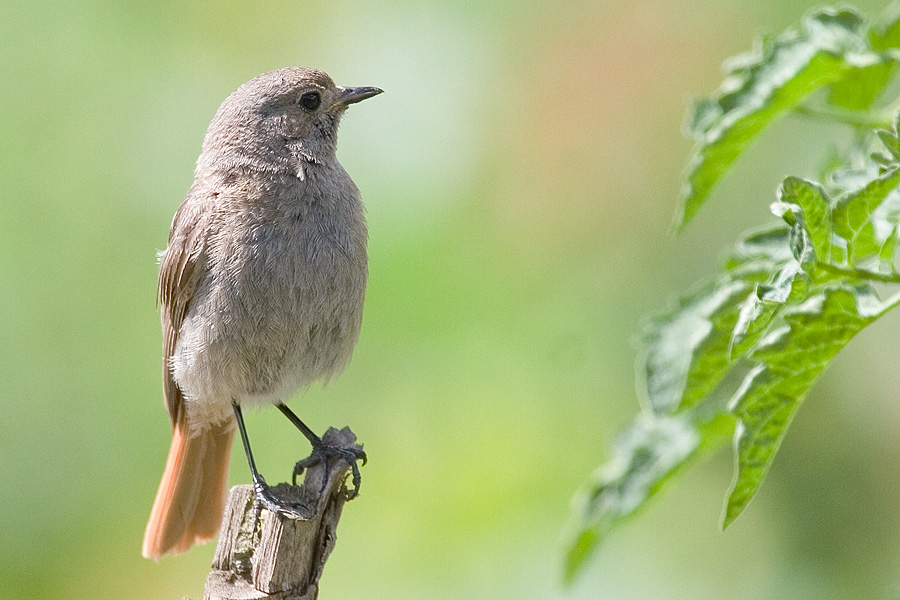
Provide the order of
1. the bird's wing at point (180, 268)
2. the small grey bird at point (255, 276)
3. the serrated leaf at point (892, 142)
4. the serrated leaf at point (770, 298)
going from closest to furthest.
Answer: the serrated leaf at point (770, 298)
the serrated leaf at point (892, 142)
the small grey bird at point (255, 276)
the bird's wing at point (180, 268)

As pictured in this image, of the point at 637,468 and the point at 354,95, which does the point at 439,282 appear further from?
the point at 637,468

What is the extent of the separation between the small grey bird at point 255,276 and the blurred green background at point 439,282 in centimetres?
63

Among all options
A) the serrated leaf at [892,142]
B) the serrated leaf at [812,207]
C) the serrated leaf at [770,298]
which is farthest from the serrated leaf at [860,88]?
the serrated leaf at [770,298]

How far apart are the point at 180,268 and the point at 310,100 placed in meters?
0.88

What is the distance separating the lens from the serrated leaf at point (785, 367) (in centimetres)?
170

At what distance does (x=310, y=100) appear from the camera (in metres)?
4.07

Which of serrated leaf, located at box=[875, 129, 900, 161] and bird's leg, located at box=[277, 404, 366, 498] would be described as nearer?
serrated leaf, located at box=[875, 129, 900, 161]

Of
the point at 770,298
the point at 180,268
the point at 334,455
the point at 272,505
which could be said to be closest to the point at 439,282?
the point at 180,268

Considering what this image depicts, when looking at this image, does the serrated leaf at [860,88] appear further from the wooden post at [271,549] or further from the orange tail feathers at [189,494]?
the orange tail feathers at [189,494]

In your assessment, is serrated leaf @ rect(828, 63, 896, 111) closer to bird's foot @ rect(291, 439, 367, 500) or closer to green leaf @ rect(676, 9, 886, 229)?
green leaf @ rect(676, 9, 886, 229)

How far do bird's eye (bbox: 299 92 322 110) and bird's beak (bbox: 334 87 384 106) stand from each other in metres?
0.07

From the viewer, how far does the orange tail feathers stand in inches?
161

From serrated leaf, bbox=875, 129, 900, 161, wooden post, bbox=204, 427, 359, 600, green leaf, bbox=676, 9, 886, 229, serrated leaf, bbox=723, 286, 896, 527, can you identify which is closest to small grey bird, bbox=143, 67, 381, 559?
wooden post, bbox=204, 427, 359, 600

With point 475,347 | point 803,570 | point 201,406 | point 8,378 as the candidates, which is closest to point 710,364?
point 803,570
